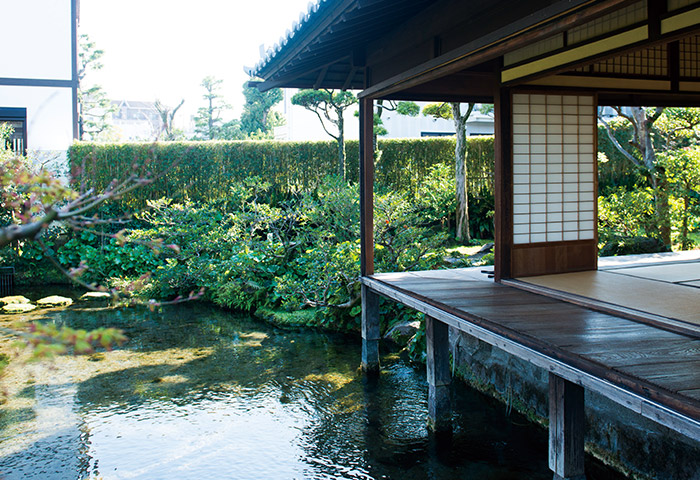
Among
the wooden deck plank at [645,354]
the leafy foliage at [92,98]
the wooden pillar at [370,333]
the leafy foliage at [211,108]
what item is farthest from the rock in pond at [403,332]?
the leafy foliage at [211,108]

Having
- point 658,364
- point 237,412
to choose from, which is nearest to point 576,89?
point 658,364

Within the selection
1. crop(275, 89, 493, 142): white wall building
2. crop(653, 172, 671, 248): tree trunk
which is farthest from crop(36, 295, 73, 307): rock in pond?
crop(275, 89, 493, 142): white wall building

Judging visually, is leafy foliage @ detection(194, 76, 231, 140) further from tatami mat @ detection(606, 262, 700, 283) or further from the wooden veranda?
tatami mat @ detection(606, 262, 700, 283)

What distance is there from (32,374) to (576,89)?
6.56 metres

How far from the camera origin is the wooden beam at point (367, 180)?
21.7ft

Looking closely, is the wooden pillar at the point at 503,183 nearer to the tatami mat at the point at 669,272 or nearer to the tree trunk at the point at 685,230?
the tatami mat at the point at 669,272

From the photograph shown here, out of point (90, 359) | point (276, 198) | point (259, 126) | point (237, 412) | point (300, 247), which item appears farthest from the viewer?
point (259, 126)

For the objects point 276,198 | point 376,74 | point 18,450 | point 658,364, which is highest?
point 376,74

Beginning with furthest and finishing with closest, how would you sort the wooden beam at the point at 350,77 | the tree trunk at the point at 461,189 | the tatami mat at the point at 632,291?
the tree trunk at the point at 461,189 → the wooden beam at the point at 350,77 → the tatami mat at the point at 632,291

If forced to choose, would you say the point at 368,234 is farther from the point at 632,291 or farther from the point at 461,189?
the point at 461,189

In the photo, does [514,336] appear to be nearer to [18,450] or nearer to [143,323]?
[18,450]

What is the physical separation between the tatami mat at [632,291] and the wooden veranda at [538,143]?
3.4 inches

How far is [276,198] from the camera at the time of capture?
44.2 feet

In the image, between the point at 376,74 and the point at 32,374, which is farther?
the point at 32,374
